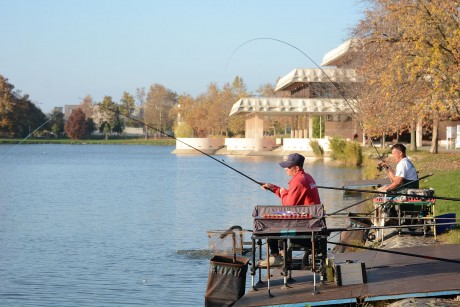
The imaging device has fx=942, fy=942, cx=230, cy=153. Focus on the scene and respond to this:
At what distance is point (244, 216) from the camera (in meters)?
25.9

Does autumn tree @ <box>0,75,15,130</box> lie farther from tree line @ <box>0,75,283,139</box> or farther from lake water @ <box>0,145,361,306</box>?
lake water @ <box>0,145,361,306</box>

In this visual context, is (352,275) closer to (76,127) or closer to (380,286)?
(380,286)

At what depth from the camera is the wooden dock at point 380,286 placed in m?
9.84

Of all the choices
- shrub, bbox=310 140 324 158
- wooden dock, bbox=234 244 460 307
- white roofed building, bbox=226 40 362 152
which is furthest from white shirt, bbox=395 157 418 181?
white roofed building, bbox=226 40 362 152

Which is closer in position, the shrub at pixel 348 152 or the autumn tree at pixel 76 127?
the shrub at pixel 348 152

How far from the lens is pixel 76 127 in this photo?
484 feet

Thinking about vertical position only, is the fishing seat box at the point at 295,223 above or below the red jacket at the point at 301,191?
below

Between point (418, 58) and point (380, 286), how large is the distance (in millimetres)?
16956

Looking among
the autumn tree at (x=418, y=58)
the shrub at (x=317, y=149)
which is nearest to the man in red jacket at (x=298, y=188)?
the autumn tree at (x=418, y=58)

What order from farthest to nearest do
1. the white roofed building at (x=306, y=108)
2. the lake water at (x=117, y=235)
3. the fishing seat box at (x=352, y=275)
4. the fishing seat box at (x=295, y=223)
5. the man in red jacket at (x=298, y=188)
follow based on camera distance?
1. the white roofed building at (x=306, y=108)
2. the lake water at (x=117, y=235)
3. the man in red jacket at (x=298, y=188)
4. the fishing seat box at (x=352, y=275)
5. the fishing seat box at (x=295, y=223)

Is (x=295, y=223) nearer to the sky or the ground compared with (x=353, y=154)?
nearer to the sky

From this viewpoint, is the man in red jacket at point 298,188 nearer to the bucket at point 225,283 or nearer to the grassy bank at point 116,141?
the bucket at point 225,283

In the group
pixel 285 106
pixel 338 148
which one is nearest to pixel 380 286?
pixel 338 148

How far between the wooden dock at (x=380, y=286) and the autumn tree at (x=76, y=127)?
133m
